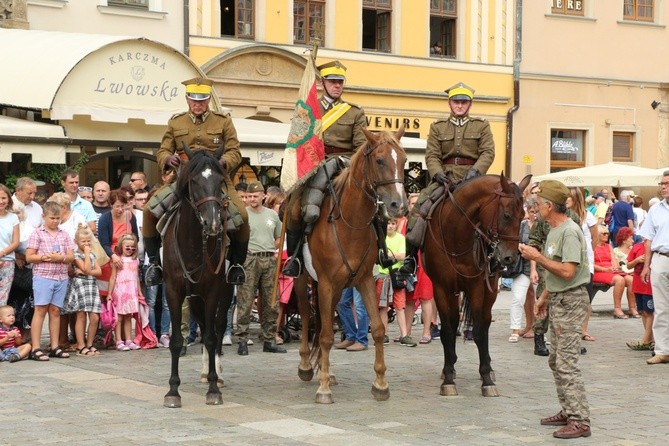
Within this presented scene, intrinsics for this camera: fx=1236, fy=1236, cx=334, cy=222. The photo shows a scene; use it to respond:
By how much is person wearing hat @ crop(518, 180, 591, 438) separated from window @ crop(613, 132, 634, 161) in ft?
84.5

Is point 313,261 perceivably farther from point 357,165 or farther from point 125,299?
point 125,299

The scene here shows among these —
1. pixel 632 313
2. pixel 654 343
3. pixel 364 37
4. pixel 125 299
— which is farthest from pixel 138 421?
pixel 364 37

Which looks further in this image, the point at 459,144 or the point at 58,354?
the point at 58,354

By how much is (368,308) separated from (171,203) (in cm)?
204

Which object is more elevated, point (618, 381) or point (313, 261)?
point (313, 261)

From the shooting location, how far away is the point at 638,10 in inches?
1372

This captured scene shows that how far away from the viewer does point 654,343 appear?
47.6 feet

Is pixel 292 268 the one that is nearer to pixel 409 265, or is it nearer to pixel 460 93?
pixel 409 265

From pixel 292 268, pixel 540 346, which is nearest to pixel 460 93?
pixel 292 268

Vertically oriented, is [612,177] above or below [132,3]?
below

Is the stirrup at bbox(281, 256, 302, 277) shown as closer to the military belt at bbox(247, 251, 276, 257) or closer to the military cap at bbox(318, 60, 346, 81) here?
the military cap at bbox(318, 60, 346, 81)

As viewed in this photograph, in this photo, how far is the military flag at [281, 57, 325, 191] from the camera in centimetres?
1190

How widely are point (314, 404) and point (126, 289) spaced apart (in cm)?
455

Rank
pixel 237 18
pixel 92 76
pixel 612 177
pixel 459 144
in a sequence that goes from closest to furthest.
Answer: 1. pixel 459 144
2. pixel 92 76
3. pixel 612 177
4. pixel 237 18
